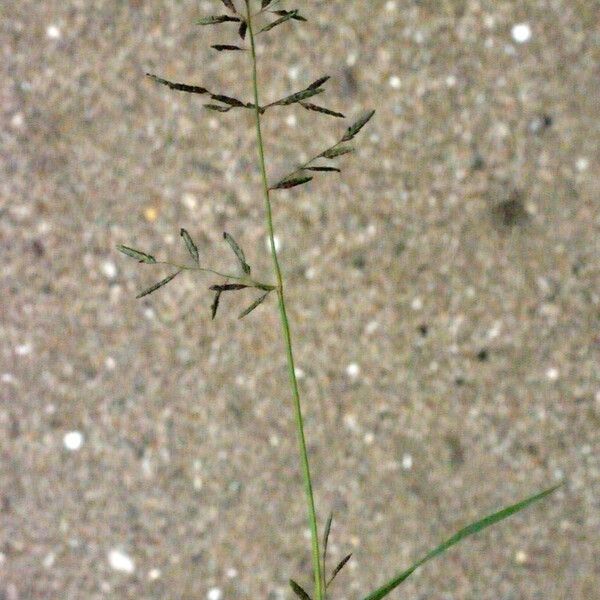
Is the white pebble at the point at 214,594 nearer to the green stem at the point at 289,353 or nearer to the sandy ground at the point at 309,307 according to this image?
the sandy ground at the point at 309,307

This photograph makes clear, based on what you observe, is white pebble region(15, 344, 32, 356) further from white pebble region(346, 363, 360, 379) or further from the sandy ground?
white pebble region(346, 363, 360, 379)

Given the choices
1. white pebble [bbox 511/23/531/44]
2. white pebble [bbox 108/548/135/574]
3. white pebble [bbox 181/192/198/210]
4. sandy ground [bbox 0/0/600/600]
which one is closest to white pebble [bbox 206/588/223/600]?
sandy ground [bbox 0/0/600/600]

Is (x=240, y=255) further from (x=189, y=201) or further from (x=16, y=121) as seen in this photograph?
(x=16, y=121)

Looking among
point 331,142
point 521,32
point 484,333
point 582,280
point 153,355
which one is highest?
point 521,32

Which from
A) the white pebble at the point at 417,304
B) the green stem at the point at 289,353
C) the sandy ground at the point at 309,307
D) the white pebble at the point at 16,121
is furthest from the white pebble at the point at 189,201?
the green stem at the point at 289,353

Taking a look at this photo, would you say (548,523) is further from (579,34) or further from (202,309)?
(579,34)

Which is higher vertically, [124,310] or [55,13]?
[55,13]

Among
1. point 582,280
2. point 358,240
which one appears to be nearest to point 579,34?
point 582,280
